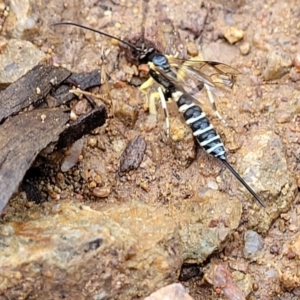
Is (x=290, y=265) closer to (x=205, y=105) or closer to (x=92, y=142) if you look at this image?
(x=205, y=105)

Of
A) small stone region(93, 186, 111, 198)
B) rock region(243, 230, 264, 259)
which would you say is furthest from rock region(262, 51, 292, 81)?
small stone region(93, 186, 111, 198)

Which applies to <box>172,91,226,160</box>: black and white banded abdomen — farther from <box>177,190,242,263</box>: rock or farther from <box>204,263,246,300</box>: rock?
<box>204,263,246,300</box>: rock

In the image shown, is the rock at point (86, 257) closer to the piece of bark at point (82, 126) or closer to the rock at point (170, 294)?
the rock at point (170, 294)

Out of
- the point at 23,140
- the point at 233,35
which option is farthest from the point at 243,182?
the point at 23,140

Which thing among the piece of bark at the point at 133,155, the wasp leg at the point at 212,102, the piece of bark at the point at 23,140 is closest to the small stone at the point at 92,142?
the piece of bark at the point at 133,155

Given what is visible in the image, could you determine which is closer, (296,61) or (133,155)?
(133,155)
